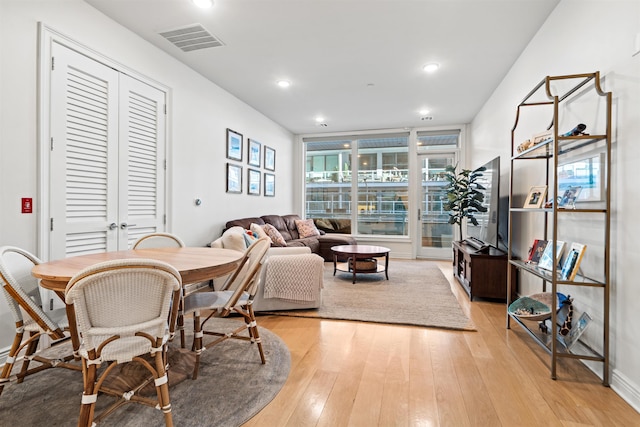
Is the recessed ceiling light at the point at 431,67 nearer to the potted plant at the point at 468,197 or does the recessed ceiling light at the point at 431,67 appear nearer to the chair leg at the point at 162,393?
the potted plant at the point at 468,197

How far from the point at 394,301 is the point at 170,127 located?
3228mm

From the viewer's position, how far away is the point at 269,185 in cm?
605

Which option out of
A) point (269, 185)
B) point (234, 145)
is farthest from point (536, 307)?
point (269, 185)

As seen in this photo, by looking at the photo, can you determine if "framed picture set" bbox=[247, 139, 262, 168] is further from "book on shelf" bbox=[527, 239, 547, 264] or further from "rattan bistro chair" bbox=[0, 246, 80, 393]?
"book on shelf" bbox=[527, 239, 547, 264]

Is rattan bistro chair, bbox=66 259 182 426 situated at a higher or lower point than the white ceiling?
lower

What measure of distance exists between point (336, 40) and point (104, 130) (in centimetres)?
236

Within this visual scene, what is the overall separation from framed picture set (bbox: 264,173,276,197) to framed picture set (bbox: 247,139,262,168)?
40 centimetres

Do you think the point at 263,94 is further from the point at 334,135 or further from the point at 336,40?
the point at 334,135

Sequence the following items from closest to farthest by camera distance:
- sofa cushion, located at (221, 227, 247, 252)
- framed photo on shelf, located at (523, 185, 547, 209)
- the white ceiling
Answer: framed photo on shelf, located at (523, 185, 547, 209), the white ceiling, sofa cushion, located at (221, 227, 247, 252)

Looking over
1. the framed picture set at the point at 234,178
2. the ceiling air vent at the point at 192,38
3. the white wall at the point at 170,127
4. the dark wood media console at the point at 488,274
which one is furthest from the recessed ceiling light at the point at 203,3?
the dark wood media console at the point at 488,274

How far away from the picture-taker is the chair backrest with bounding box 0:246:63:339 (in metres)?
1.51

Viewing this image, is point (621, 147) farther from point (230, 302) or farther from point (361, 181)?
point (361, 181)

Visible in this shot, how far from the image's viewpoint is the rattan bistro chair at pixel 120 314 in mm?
1297

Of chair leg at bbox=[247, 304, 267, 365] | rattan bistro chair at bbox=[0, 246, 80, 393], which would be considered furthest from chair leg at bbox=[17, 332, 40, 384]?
chair leg at bbox=[247, 304, 267, 365]
